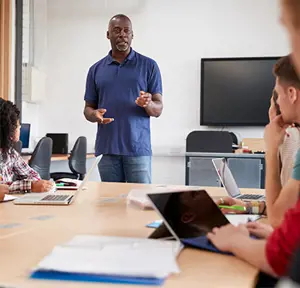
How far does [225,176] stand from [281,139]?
0.42 m

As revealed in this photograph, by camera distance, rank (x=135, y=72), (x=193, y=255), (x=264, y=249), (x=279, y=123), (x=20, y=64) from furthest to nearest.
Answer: (x=20, y=64) < (x=135, y=72) < (x=279, y=123) < (x=193, y=255) < (x=264, y=249)

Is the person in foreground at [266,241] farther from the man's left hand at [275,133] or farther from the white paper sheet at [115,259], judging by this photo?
the man's left hand at [275,133]

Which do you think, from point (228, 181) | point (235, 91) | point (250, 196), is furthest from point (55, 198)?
point (235, 91)

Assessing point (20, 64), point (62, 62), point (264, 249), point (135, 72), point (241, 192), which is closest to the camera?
point (264, 249)

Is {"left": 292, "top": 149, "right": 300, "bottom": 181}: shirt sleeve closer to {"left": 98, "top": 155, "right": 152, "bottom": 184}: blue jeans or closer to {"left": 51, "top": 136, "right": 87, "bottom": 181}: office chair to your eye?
{"left": 98, "top": 155, "right": 152, "bottom": 184}: blue jeans

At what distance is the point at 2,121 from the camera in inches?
91.7

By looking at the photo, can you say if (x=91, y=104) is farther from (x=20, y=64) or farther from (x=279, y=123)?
(x=20, y=64)

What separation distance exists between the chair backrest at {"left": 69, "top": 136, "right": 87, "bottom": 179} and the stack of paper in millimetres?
4047

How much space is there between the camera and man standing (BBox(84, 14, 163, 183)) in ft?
8.31

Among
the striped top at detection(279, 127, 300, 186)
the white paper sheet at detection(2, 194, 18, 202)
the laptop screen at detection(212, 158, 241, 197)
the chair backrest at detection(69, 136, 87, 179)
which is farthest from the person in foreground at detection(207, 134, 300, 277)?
the chair backrest at detection(69, 136, 87, 179)

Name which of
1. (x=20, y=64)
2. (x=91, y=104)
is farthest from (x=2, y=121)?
(x=20, y=64)

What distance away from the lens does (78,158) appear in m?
5.08

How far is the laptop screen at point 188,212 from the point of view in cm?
104

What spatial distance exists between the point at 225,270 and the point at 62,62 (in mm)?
5524
